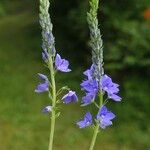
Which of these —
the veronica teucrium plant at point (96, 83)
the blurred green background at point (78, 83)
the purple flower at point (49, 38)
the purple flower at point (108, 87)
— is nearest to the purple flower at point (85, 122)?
the veronica teucrium plant at point (96, 83)

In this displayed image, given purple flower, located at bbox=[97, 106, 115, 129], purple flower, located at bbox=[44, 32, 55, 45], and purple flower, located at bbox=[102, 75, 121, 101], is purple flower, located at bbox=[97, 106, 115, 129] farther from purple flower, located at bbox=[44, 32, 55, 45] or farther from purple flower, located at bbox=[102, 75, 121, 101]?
purple flower, located at bbox=[44, 32, 55, 45]

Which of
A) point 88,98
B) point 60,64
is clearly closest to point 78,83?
point 60,64

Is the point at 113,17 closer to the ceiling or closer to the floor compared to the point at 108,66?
closer to the ceiling

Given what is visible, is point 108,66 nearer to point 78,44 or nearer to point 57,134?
point 57,134

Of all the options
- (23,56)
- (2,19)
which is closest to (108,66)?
(23,56)

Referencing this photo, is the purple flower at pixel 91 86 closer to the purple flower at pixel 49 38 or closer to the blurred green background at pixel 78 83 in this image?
the purple flower at pixel 49 38

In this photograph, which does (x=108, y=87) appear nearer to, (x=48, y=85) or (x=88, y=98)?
(x=88, y=98)
